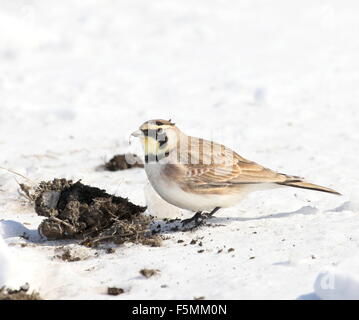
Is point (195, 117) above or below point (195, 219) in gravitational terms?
above

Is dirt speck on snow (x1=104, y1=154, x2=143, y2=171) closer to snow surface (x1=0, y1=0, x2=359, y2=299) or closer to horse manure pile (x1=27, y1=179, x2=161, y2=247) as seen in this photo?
snow surface (x1=0, y1=0, x2=359, y2=299)

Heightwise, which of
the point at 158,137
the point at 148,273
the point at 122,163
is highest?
the point at 122,163

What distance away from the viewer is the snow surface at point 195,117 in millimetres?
4691

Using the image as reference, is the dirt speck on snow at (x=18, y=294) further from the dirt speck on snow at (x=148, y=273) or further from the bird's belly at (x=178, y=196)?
the bird's belly at (x=178, y=196)

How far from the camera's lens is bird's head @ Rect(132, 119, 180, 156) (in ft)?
18.4

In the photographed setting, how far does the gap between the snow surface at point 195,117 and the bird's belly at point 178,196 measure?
0.21 metres

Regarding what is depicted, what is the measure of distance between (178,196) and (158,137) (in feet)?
1.71

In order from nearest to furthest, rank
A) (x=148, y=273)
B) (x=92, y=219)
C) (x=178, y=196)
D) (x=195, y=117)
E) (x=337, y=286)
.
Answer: (x=337, y=286) < (x=148, y=273) < (x=92, y=219) < (x=178, y=196) < (x=195, y=117)

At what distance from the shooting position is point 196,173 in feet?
18.6

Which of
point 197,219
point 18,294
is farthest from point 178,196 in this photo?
point 18,294

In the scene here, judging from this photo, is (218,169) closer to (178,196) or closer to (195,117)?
(178,196)

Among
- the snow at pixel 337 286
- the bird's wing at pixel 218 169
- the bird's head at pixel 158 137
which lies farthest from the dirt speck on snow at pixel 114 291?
the bird's head at pixel 158 137

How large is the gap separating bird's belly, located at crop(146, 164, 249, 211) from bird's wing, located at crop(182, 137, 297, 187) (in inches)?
4.1
